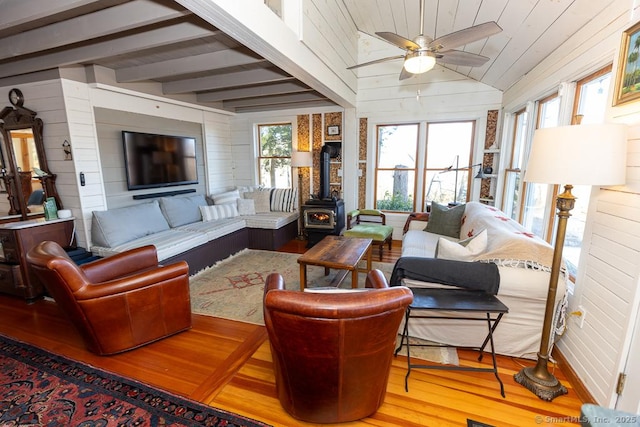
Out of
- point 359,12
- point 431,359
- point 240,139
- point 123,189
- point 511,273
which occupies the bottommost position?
point 431,359

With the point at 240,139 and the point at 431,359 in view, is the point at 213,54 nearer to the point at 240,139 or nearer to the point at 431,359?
the point at 240,139

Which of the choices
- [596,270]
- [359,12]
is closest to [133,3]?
[359,12]

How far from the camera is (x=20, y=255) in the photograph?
2.86 metres

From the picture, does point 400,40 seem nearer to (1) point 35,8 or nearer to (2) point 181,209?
(1) point 35,8

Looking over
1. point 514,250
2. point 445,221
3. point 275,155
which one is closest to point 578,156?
point 514,250

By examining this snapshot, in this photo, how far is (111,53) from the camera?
8.71ft

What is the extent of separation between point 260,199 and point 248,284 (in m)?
2.17

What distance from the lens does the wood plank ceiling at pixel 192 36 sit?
6.67 ft

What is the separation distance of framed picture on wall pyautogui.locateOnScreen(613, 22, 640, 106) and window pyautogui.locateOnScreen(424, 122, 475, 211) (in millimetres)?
2994

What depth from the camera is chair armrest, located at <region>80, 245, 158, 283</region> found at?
232cm

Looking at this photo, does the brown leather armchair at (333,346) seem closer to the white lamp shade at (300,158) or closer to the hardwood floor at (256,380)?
the hardwood floor at (256,380)

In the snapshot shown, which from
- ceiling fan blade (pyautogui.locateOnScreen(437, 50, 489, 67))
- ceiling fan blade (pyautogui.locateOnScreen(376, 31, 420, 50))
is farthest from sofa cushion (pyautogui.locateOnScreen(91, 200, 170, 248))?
ceiling fan blade (pyautogui.locateOnScreen(437, 50, 489, 67))

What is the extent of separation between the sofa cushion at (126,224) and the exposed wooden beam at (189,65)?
1590mm

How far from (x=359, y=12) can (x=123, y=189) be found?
3.95 meters
